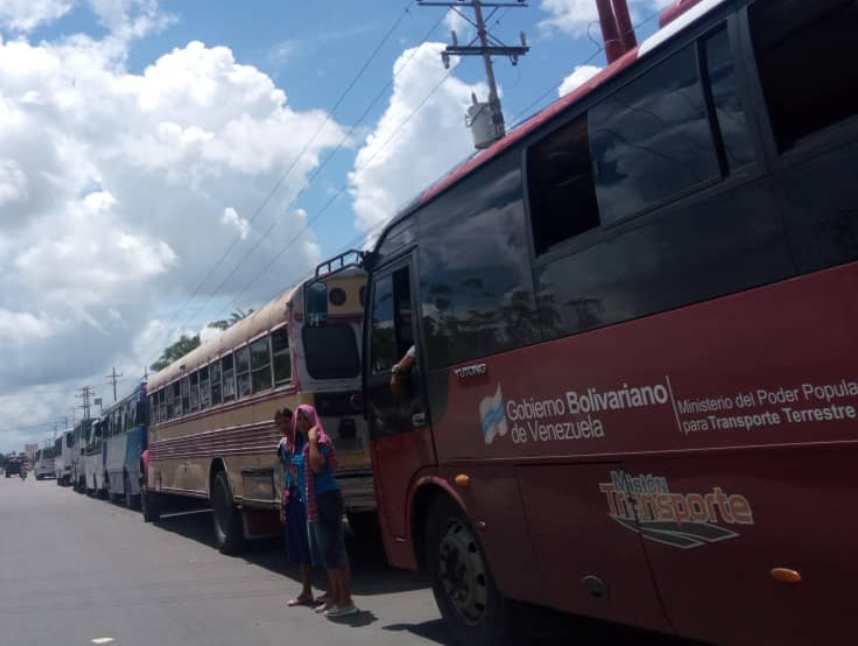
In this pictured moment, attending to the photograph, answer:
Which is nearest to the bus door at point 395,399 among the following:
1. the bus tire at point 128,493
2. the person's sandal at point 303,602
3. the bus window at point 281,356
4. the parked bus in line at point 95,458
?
the person's sandal at point 303,602

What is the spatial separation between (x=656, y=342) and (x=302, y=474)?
4.66 meters

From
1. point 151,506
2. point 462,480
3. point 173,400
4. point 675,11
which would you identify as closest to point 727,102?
point 675,11

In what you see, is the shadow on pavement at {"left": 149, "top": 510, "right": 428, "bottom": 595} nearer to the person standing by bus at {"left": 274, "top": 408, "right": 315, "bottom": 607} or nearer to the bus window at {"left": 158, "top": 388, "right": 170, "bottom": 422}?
the person standing by bus at {"left": 274, "top": 408, "right": 315, "bottom": 607}

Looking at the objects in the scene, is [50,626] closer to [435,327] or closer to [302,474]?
[302,474]

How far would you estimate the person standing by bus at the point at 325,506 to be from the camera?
7.54 meters

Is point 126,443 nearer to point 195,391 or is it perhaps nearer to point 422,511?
point 195,391

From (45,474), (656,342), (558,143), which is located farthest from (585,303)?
(45,474)

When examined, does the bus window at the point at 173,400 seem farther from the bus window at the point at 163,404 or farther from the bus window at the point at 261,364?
the bus window at the point at 261,364

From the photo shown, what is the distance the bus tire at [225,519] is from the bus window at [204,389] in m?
1.18

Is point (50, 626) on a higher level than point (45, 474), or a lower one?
lower

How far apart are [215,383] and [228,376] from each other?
31.5 inches

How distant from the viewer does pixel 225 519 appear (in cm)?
1204

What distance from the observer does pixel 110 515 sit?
2178cm

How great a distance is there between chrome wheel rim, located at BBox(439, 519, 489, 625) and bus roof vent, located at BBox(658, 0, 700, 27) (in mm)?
3334
